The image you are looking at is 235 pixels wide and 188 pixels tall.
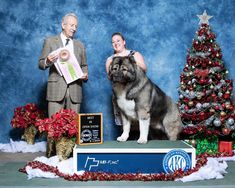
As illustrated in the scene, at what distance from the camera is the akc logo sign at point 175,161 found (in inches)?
155

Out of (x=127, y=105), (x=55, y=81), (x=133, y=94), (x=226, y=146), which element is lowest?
(x=226, y=146)

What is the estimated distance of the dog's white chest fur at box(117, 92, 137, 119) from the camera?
4.39m

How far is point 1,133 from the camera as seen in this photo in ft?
20.1

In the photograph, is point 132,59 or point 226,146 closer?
point 132,59

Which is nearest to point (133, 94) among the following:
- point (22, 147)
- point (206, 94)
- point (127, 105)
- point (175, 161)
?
point (127, 105)

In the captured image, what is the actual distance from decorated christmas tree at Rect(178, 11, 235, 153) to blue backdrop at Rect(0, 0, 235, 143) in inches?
26.0

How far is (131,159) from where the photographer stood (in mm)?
4004

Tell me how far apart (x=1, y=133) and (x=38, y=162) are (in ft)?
6.78

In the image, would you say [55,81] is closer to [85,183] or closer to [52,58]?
[52,58]

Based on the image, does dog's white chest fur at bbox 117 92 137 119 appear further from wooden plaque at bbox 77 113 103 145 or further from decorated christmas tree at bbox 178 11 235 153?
decorated christmas tree at bbox 178 11 235 153

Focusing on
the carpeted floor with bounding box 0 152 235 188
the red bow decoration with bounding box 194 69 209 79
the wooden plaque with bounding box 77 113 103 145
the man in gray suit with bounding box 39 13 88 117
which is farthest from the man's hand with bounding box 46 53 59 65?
the red bow decoration with bounding box 194 69 209 79

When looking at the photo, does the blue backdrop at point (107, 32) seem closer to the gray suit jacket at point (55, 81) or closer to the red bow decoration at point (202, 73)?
the red bow decoration at point (202, 73)

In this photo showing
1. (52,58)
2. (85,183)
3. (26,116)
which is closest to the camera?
(85,183)

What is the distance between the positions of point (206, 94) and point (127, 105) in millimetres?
1270
